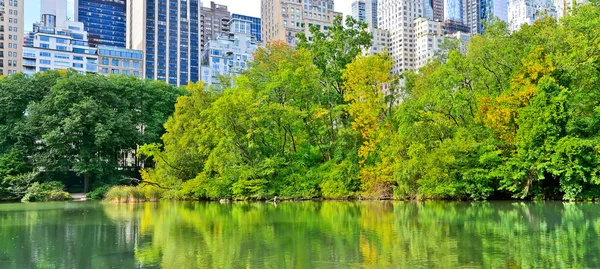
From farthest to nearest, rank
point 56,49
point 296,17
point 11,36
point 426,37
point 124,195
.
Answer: point 426,37 < point 296,17 < point 56,49 < point 11,36 < point 124,195

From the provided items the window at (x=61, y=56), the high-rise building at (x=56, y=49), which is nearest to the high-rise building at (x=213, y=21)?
the high-rise building at (x=56, y=49)

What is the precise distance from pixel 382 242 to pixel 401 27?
154m

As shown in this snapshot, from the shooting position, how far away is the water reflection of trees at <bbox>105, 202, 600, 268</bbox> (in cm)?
1125

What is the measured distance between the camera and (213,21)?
614ft

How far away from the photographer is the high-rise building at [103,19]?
18688cm

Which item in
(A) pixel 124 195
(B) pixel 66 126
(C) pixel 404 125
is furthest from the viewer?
(B) pixel 66 126

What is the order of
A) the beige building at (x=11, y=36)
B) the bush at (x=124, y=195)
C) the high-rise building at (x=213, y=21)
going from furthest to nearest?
the high-rise building at (x=213, y=21)
the beige building at (x=11, y=36)
the bush at (x=124, y=195)

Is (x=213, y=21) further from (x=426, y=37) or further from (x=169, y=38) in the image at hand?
(x=426, y=37)

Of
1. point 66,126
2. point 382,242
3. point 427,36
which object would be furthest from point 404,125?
point 427,36

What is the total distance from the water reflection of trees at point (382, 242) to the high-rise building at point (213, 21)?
16715 centimetres

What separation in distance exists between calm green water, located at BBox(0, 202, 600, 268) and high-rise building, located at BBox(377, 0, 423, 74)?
137 metres

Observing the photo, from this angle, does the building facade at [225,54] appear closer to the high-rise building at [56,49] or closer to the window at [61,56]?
the high-rise building at [56,49]

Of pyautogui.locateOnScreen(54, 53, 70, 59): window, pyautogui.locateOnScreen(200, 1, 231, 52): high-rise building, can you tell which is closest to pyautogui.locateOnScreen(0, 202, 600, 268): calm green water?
pyautogui.locateOnScreen(54, 53, 70, 59): window

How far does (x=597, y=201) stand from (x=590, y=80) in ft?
22.1
